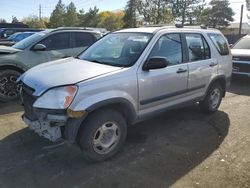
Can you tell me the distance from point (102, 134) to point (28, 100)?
3.78 ft

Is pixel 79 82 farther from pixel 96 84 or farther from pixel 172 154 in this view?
pixel 172 154

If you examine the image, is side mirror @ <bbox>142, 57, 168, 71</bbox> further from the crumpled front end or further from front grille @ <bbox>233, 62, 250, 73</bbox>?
front grille @ <bbox>233, 62, 250, 73</bbox>

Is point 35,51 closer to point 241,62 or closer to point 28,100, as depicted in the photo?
point 28,100

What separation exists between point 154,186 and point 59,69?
2127 mm

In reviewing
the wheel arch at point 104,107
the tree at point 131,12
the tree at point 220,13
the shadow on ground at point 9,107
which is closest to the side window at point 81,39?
the shadow on ground at point 9,107

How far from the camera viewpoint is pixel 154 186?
12.6 ft

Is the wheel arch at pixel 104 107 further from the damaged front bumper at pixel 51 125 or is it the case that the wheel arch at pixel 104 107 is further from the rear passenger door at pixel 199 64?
the rear passenger door at pixel 199 64

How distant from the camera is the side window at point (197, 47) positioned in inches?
227

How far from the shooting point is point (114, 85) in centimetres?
432

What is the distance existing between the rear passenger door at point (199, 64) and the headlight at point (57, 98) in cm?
243

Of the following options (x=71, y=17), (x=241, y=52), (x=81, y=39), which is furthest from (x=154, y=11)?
(x=81, y=39)

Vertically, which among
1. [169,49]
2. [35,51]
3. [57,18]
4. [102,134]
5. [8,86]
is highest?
[57,18]

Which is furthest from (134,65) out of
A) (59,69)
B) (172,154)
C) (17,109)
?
(17,109)

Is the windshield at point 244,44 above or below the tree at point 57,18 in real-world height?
below
